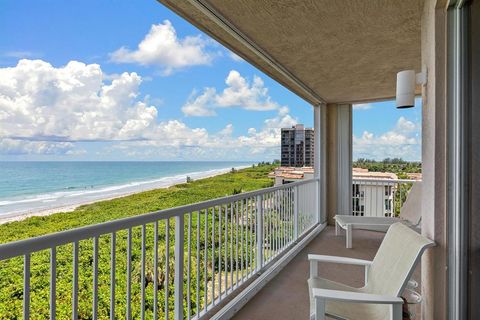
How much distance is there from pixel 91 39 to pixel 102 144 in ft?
21.6

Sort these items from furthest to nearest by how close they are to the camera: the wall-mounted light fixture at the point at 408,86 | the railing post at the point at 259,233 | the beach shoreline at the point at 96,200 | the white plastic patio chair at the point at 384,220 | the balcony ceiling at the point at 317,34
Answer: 1. the beach shoreline at the point at 96,200
2. the white plastic patio chair at the point at 384,220
3. the railing post at the point at 259,233
4. the balcony ceiling at the point at 317,34
5. the wall-mounted light fixture at the point at 408,86

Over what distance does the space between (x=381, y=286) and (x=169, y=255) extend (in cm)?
132

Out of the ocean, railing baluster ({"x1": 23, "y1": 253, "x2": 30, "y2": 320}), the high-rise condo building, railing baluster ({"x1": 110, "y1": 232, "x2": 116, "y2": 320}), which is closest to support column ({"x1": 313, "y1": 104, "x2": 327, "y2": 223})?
the high-rise condo building

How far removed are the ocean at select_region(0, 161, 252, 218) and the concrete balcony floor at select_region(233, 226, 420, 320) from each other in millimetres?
11640

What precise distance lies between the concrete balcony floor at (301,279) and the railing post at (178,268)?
76cm

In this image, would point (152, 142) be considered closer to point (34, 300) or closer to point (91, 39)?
point (91, 39)

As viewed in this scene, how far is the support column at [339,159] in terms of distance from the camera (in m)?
5.96

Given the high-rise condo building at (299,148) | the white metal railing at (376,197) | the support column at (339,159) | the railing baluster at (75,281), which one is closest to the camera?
the railing baluster at (75,281)

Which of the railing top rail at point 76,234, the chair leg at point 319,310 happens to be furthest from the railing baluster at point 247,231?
the chair leg at point 319,310

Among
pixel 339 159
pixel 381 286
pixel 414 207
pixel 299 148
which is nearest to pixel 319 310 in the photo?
pixel 381 286

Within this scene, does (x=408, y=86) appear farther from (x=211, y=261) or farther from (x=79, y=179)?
(x=79, y=179)

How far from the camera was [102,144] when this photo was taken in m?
A: 20.1

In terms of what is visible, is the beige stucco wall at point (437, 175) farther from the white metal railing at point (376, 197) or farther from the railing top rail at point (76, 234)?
the white metal railing at point (376, 197)

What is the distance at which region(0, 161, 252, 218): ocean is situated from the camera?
1415cm
